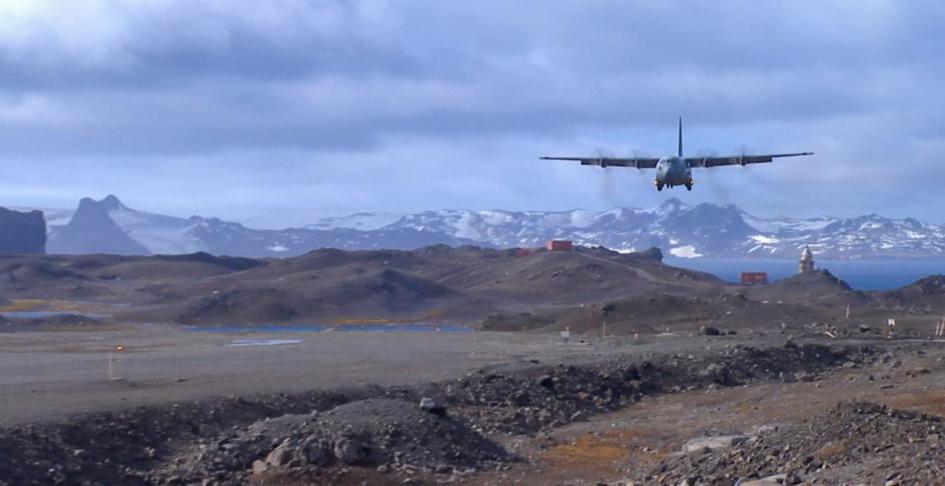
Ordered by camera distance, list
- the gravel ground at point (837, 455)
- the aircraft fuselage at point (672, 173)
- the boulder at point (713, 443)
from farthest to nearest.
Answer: the aircraft fuselage at point (672, 173), the boulder at point (713, 443), the gravel ground at point (837, 455)

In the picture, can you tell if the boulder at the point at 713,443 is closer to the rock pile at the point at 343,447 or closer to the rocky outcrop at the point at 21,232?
the rock pile at the point at 343,447

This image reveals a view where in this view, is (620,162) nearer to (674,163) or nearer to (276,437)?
(674,163)

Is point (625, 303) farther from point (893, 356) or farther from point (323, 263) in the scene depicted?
point (323, 263)

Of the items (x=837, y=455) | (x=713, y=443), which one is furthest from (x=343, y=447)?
(x=837, y=455)

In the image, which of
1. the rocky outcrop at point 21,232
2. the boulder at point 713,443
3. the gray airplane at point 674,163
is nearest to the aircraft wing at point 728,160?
the gray airplane at point 674,163

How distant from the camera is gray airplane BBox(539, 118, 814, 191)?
4734cm

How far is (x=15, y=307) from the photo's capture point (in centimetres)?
10150

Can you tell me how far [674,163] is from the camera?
4719 centimetres

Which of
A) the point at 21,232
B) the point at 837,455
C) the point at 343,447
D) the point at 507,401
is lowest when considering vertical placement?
the point at 507,401

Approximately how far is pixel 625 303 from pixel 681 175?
63.9 ft

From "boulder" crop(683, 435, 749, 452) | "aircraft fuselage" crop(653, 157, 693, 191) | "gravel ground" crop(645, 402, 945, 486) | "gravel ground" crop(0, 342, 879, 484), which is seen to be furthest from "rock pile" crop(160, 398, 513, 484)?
"aircraft fuselage" crop(653, 157, 693, 191)

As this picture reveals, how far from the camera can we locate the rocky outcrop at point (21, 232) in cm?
17725

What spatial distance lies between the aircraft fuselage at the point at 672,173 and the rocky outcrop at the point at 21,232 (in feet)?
469

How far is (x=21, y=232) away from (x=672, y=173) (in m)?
150
